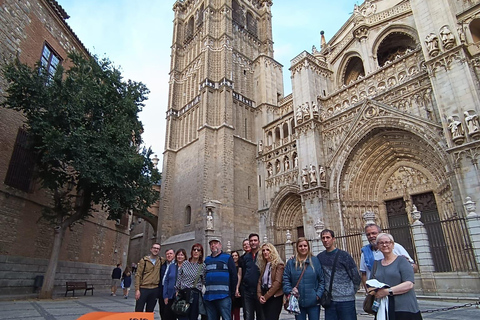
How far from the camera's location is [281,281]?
423 centimetres

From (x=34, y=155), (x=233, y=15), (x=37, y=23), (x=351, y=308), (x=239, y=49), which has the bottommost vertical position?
(x=351, y=308)

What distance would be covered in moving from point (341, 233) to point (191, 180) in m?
11.9

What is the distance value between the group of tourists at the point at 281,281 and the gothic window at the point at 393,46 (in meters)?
17.7

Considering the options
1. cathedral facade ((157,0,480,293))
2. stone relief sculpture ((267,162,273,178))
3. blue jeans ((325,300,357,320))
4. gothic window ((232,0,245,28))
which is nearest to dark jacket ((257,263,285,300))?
blue jeans ((325,300,357,320))

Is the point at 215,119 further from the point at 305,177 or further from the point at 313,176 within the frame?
the point at 313,176

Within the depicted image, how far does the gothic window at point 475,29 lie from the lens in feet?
44.7

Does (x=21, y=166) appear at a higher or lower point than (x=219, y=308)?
higher

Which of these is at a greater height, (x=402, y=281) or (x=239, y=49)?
(x=239, y=49)

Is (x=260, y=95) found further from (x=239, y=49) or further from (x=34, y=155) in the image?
(x=34, y=155)

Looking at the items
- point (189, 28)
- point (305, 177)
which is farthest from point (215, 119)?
point (189, 28)

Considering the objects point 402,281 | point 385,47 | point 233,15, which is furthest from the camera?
point 233,15

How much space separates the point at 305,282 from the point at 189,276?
1855mm

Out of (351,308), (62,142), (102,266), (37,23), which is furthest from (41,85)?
(351,308)

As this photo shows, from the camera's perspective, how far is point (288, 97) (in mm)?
24406
